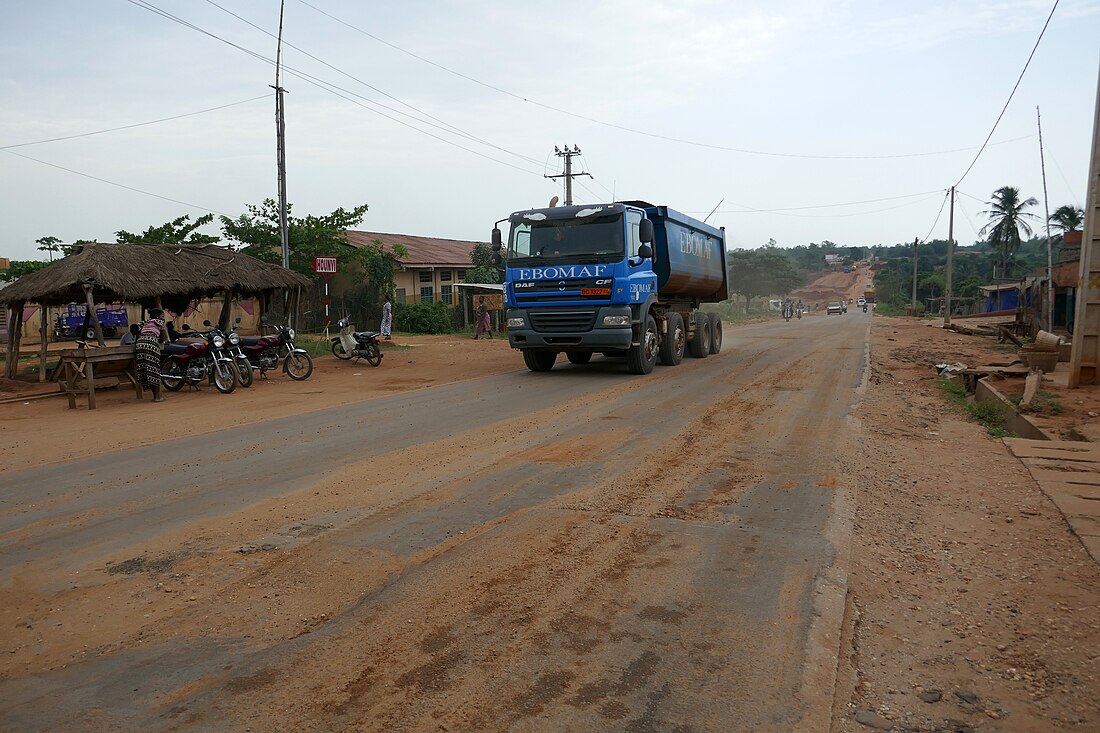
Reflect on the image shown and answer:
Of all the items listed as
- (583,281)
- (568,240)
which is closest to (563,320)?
(583,281)

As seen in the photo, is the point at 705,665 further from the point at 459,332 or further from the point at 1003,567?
the point at 459,332

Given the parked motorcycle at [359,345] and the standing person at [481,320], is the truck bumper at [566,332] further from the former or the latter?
the standing person at [481,320]

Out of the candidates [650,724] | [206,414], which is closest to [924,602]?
[650,724]

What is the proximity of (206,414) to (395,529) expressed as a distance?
7671 millimetres

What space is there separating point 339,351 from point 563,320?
8095mm

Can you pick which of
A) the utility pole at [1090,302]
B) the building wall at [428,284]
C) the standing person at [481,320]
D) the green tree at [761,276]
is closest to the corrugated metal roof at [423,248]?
the building wall at [428,284]

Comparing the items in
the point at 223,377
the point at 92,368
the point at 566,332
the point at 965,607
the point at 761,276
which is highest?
the point at 761,276

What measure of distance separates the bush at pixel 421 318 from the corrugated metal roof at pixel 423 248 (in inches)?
85.5

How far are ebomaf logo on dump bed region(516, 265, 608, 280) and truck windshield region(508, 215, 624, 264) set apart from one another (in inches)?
6.5

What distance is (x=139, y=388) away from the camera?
1396cm

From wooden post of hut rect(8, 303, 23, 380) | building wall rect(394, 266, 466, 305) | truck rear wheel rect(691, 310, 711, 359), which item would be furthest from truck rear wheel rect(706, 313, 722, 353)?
wooden post of hut rect(8, 303, 23, 380)

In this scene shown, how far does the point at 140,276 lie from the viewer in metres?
16.2

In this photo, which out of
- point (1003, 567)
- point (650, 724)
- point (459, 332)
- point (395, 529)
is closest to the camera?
point (650, 724)

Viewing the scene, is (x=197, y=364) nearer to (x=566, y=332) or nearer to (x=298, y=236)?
(x=566, y=332)
